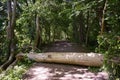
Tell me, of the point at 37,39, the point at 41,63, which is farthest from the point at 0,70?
the point at 37,39

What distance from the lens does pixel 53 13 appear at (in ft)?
44.6

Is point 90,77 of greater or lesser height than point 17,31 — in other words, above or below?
below

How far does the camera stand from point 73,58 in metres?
8.84

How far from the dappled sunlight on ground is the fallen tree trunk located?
262mm

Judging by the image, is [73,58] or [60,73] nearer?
[60,73]

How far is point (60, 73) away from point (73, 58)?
43.0 inches

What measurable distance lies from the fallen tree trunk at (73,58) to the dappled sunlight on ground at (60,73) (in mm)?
262

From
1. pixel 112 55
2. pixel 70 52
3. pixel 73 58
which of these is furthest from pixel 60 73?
pixel 70 52

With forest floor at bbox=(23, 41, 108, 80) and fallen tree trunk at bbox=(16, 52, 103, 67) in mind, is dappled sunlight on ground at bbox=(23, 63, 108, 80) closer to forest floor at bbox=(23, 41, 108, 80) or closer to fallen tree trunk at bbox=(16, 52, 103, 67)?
forest floor at bbox=(23, 41, 108, 80)

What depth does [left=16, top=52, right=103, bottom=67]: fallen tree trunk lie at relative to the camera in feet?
26.5

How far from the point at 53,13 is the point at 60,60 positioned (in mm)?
5040

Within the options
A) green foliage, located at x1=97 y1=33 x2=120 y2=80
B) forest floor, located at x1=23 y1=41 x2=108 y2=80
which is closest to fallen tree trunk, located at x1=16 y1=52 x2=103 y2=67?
forest floor, located at x1=23 y1=41 x2=108 y2=80

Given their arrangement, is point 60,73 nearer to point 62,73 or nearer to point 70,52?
point 62,73

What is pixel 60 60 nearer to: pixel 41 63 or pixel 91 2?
pixel 41 63
